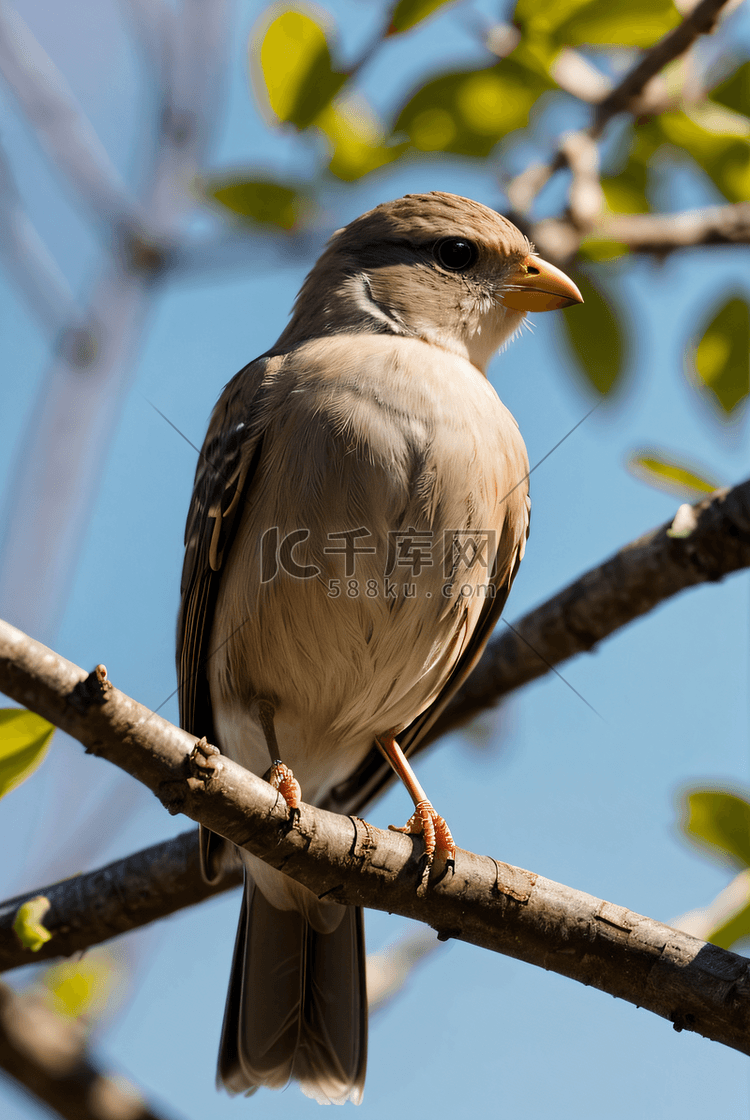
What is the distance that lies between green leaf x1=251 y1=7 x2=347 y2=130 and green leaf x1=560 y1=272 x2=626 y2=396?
54.2 inches

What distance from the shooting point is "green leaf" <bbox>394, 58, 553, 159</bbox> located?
142 inches

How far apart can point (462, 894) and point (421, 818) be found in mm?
431

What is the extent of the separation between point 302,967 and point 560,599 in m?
1.91

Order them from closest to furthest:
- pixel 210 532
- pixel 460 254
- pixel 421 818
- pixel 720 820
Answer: pixel 720 820 < pixel 421 818 < pixel 210 532 < pixel 460 254

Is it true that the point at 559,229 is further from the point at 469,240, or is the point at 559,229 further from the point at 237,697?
the point at 237,697

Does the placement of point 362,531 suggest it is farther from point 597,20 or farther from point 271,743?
point 597,20

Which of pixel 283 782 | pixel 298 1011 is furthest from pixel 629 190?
pixel 298 1011

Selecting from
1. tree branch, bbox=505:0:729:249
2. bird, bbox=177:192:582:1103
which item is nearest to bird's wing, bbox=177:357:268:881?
bird, bbox=177:192:582:1103

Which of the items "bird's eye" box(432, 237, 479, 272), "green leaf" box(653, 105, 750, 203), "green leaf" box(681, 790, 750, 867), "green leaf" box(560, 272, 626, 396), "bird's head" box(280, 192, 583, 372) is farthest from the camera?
"bird's eye" box(432, 237, 479, 272)

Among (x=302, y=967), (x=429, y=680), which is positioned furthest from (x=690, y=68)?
(x=302, y=967)

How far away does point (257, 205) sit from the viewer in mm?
3988

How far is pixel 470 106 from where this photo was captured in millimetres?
3674

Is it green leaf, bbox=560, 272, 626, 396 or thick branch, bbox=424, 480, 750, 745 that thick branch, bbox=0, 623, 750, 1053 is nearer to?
thick branch, bbox=424, 480, 750, 745

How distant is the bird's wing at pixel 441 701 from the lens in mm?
4195
